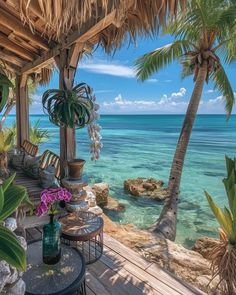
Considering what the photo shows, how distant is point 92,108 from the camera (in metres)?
3.09

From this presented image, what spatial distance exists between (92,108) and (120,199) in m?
5.53

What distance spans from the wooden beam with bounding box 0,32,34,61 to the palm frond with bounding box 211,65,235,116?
3.91 meters

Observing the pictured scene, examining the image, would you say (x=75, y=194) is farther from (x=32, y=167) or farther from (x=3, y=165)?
(x=3, y=165)

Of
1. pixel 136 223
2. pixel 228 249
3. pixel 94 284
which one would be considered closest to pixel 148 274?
pixel 94 284

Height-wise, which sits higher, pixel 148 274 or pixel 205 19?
pixel 205 19

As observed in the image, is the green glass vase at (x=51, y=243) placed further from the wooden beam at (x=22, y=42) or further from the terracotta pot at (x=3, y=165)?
the wooden beam at (x=22, y=42)

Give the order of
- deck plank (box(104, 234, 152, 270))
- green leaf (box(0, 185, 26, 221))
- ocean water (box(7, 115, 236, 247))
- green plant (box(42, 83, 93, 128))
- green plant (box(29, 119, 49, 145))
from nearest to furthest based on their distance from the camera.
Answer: green leaf (box(0, 185, 26, 221)) < deck plank (box(104, 234, 152, 270)) < green plant (box(42, 83, 93, 128)) < ocean water (box(7, 115, 236, 247)) < green plant (box(29, 119, 49, 145))

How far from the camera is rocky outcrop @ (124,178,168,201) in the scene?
26.8ft

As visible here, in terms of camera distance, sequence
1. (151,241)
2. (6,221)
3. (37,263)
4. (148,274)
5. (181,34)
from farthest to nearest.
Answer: (181,34) → (151,241) → (148,274) → (37,263) → (6,221)

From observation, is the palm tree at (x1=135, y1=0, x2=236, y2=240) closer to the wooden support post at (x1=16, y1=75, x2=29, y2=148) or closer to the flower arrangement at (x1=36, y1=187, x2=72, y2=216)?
the wooden support post at (x1=16, y1=75, x2=29, y2=148)

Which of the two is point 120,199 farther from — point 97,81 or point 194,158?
point 97,81

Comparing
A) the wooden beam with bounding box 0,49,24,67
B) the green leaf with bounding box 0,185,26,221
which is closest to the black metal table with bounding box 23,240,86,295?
the green leaf with bounding box 0,185,26,221

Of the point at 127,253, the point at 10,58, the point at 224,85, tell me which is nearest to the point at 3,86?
the point at 127,253

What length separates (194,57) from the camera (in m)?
5.00
